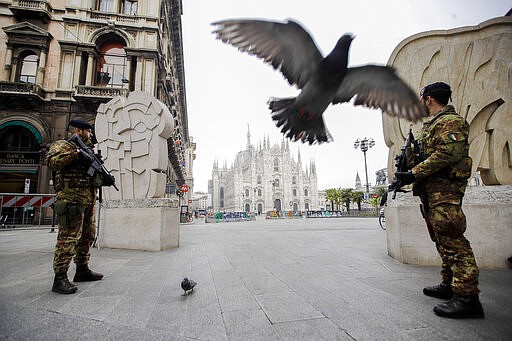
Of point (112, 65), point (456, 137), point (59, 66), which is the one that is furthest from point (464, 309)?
point (59, 66)

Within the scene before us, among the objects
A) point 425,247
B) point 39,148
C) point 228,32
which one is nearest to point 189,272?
point 228,32

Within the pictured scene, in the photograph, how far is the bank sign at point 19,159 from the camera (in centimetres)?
1687

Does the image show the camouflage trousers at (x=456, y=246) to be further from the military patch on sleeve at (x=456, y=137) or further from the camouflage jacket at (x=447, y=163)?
the military patch on sleeve at (x=456, y=137)

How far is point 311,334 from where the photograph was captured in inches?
70.8

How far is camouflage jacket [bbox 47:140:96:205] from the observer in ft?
9.74

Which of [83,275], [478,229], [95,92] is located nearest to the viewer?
[83,275]

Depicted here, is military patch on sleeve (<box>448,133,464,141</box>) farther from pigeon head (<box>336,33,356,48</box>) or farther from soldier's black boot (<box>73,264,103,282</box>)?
soldier's black boot (<box>73,264,103,282</box>)

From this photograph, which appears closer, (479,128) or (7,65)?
(479,128)

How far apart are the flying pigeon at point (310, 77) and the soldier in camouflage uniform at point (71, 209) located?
8.02ft

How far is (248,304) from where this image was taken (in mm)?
2400

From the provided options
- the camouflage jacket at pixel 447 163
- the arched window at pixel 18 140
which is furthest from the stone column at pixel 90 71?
the camouflage jacket at pixel 447 163

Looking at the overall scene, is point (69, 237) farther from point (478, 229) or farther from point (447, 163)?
point (478, 229)

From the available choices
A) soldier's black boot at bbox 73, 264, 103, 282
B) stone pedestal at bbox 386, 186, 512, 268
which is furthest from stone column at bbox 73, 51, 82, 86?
stone pedestal at bbox 386, 186, 512, 268

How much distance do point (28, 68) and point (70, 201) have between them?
2191 centimetres
